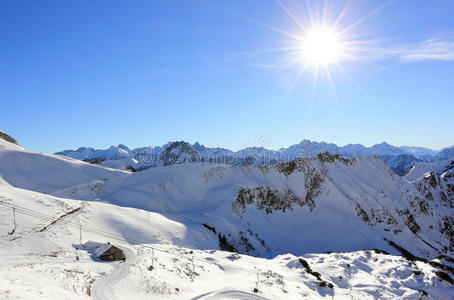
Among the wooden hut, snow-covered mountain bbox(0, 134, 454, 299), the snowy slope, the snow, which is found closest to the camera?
the snowy slope

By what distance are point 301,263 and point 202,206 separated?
2912cm

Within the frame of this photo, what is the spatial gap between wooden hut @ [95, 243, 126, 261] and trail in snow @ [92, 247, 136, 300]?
831mm

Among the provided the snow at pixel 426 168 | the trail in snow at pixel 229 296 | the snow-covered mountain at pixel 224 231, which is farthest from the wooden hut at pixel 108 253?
the snow at pixel 426 168

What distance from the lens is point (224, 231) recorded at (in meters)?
45.9

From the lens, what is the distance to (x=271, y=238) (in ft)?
170

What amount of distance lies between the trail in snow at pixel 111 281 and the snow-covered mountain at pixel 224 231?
0.11 m

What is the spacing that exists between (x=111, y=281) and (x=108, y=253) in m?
4.69

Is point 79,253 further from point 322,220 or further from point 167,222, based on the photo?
point 322,220

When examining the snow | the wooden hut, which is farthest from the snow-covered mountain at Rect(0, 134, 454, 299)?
the snow

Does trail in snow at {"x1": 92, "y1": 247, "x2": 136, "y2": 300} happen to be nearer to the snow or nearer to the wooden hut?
the wooden hut

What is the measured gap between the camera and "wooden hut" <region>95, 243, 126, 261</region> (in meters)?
21.1

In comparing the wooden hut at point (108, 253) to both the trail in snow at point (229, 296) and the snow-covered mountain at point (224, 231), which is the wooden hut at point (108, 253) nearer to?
the snow-covered mountain at point (224, 231)

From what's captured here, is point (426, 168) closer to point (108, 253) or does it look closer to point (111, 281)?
point (108, 253)

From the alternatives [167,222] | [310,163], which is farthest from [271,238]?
[310,163]
